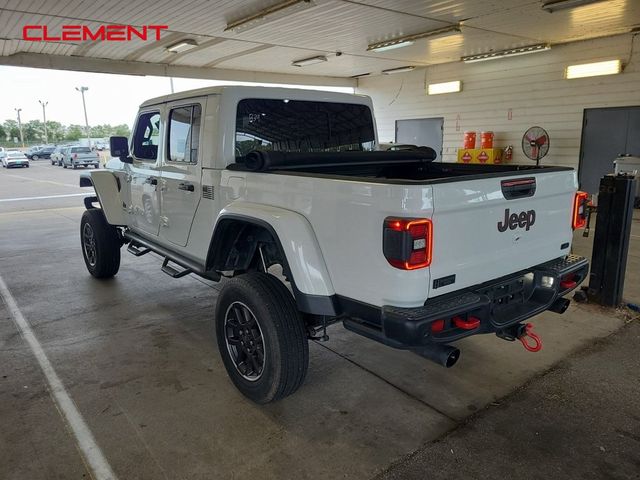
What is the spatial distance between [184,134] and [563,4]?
677 cm

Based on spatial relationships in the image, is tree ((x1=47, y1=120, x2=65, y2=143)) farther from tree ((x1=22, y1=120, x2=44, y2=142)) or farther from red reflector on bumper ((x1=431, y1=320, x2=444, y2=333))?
red reflector on bumper ((x1=431, y1=320, x2=444, y2=333))

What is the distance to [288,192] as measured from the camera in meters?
2.60

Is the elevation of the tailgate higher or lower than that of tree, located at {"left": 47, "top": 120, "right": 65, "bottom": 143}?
lower

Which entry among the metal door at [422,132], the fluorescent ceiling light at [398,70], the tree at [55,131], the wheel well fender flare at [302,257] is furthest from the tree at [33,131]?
the wheel well fender flare at [302,257]

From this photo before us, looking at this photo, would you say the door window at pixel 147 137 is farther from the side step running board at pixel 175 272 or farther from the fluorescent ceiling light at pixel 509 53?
the fluorescent ceiling light at pixel 509 53

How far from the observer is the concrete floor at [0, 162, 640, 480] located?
7.92 feet

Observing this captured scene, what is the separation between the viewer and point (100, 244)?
5.24m

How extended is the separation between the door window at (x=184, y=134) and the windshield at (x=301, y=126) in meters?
0.37

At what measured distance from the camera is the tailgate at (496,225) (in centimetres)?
219

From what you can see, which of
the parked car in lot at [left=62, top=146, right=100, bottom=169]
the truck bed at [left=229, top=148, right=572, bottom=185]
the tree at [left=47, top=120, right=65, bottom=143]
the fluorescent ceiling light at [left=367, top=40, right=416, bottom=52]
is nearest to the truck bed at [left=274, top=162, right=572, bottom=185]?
the truck bed at [left=229, top=148, right=572, bottom=185]

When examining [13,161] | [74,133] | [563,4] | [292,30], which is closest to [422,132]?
[292,30]

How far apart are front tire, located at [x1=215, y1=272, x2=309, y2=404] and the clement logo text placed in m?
7.44

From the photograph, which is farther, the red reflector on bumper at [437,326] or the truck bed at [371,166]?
the truck bed at [371,166]

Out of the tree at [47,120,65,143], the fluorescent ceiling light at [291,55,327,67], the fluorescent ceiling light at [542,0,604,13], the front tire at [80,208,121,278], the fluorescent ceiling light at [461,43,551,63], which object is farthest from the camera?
the tree at [47,120,65,143]
